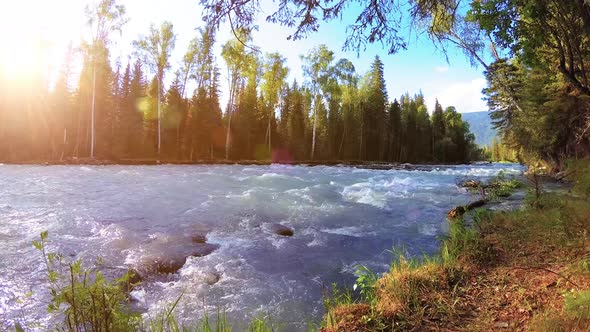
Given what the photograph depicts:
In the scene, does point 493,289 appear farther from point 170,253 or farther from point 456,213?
point 456,213

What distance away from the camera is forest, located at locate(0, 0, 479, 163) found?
33469 millimetres

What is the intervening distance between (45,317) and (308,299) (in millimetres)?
3071

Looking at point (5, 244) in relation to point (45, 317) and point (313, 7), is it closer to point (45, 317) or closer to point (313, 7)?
point (45, 317)

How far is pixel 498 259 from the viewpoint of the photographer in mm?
4586

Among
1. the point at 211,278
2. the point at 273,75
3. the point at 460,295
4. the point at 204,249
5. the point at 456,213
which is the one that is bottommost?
the point at 211,278

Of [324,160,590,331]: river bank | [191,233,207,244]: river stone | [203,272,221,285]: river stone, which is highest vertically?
[324,160,590,331]: river bank

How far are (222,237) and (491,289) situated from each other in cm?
502

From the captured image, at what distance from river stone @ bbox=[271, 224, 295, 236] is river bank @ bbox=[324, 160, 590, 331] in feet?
10.7

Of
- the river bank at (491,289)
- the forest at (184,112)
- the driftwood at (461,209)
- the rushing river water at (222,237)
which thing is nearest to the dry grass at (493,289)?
the river bank at (491,289)

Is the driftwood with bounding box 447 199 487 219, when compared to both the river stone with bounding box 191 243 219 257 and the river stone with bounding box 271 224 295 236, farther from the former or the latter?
the river stone with bounding box 191 243 219 257

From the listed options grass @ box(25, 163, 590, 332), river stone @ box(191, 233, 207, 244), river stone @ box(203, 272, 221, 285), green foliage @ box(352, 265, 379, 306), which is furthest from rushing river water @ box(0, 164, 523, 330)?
green foliage @ box(352, 265, 379, 306)

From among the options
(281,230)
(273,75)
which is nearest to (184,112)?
(273,75)

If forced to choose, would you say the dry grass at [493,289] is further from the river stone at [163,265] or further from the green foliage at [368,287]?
the river stone at [163,265]

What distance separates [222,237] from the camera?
7070 mm
